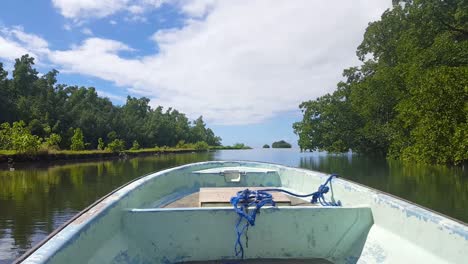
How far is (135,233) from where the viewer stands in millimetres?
3041

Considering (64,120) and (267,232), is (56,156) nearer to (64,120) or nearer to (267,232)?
(64,120)

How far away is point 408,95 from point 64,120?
38.6 metres

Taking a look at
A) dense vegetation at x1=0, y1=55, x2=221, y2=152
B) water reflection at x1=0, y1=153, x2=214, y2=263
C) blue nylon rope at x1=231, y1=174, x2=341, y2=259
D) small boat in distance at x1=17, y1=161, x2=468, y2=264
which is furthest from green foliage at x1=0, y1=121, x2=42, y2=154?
blue nylon rope at x1=231, y1=174, x2=341, y2=259

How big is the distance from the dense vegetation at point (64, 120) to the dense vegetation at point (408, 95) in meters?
25.3

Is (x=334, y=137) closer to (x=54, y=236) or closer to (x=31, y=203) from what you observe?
(x=31, y=203)

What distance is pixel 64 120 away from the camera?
45.0 meters

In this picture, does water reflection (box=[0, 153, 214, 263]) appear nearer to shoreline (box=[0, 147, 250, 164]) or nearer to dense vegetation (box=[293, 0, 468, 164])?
shoreline (box=[0, 147, 250, 164])

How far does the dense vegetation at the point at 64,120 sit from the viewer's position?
33116mm

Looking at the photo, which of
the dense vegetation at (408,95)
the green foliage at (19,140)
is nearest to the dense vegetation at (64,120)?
the green foliage at (19,140)

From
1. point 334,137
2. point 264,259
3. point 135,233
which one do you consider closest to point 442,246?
point 264,259

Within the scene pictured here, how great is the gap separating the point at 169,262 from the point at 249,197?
3.03ft

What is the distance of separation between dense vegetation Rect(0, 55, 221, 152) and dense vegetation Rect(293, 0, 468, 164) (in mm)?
25309

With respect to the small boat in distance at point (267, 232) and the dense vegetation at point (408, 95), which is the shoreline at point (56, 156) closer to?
the dense vegetation at point (408, 95)

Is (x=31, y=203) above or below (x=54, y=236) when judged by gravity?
below
